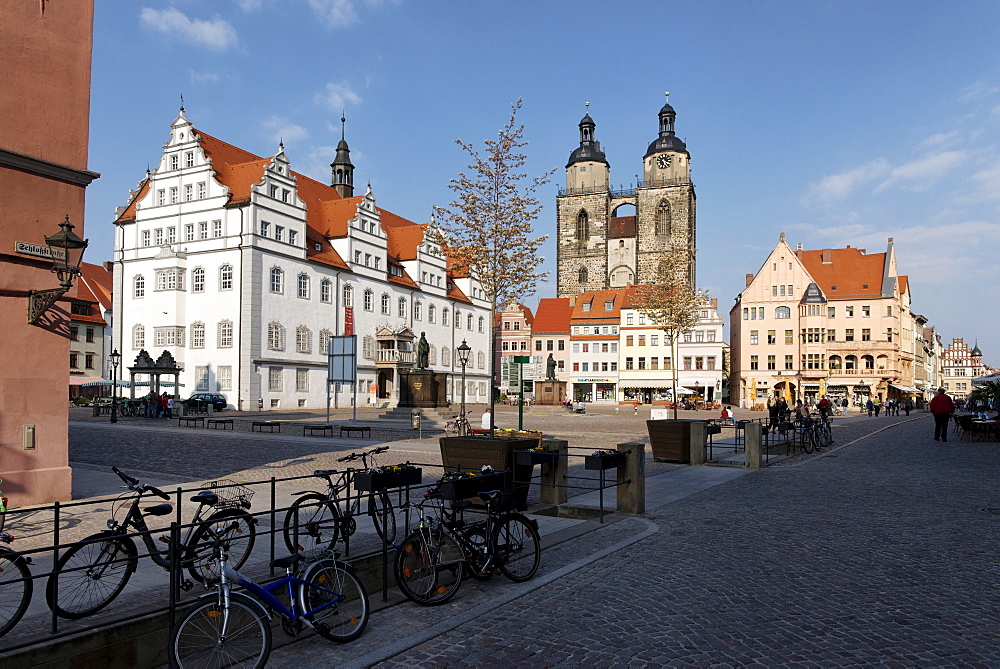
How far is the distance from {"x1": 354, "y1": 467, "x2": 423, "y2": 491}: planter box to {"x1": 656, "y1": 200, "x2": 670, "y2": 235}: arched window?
101800 mm

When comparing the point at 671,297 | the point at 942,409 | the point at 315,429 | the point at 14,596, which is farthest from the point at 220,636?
the point at 671,297

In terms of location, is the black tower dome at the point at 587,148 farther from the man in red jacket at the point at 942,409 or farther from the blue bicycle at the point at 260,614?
the blue bicycle at the point at 260,614

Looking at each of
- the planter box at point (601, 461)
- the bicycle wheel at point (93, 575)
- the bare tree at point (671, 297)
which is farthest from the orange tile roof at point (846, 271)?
the bicycle wheel at point (93, 575)

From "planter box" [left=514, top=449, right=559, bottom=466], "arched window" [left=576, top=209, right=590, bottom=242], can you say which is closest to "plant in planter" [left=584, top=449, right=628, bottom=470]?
"planter box" [left=514, top=449, right=559, bottom=466]

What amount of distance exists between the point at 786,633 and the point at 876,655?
2.16ft

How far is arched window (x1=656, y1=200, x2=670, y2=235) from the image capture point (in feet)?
347

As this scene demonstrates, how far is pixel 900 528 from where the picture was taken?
10172mm

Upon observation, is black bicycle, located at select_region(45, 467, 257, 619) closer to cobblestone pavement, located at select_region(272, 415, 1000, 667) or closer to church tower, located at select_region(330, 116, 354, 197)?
cobblestone pavement, located at select_region(272, 415, 1000, 667)

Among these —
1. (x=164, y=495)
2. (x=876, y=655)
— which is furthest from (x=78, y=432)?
(x=876, y=655)

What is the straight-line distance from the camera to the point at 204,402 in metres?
45.0

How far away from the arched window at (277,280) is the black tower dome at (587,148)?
71692 mm

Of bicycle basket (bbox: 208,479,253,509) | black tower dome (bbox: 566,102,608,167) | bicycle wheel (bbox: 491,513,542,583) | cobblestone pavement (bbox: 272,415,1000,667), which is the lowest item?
cobblestone pavement (bbox: 272,415,1000,667)

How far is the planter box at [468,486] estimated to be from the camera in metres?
7.11

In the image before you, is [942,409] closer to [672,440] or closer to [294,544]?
[672,440]
